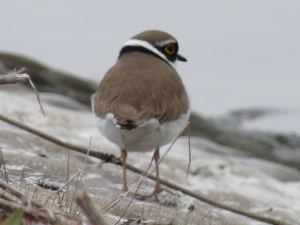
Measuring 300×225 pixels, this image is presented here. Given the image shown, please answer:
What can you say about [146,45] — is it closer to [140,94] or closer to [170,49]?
[170,49]

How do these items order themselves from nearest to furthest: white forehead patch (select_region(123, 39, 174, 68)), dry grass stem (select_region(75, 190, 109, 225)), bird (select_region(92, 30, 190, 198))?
dry grass stem (select_region(75, 190, 109, 225))
bird (select_region(92, 30, 190, 198))
white forehead patch (select_region(123, 39, 174, 68))

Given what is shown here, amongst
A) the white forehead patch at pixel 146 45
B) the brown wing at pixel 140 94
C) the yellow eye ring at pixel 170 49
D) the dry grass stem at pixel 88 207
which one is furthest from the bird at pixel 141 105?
the dry grass stem at pixel 88 207

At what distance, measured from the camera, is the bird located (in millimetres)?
3975

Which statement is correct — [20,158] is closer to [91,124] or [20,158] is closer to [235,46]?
[91,124]

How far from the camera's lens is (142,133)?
4012mm

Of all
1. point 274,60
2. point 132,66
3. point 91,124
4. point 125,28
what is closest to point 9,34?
point 125,28

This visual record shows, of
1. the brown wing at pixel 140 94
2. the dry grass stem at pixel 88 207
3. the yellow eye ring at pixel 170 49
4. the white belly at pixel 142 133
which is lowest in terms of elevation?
the white belly at pixel 142 133

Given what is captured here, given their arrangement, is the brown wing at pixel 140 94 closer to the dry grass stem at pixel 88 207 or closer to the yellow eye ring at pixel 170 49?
the yellow eye ring at pixel 170 49

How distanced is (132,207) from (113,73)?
1.51 meters

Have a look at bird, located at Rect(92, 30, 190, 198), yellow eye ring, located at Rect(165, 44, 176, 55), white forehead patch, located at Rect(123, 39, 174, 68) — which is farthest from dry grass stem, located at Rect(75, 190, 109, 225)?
yellow eye ring, located at Rect(165, 44, 176, 55)

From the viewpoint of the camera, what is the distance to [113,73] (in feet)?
15.0

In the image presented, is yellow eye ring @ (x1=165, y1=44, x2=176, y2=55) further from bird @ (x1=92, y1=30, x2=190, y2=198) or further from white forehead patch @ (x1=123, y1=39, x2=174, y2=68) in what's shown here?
bird @ (x1=92, y1=30, x2=190, y2=198)

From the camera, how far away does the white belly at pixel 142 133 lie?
399cm

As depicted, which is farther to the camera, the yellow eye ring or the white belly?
the yellow eye ring
